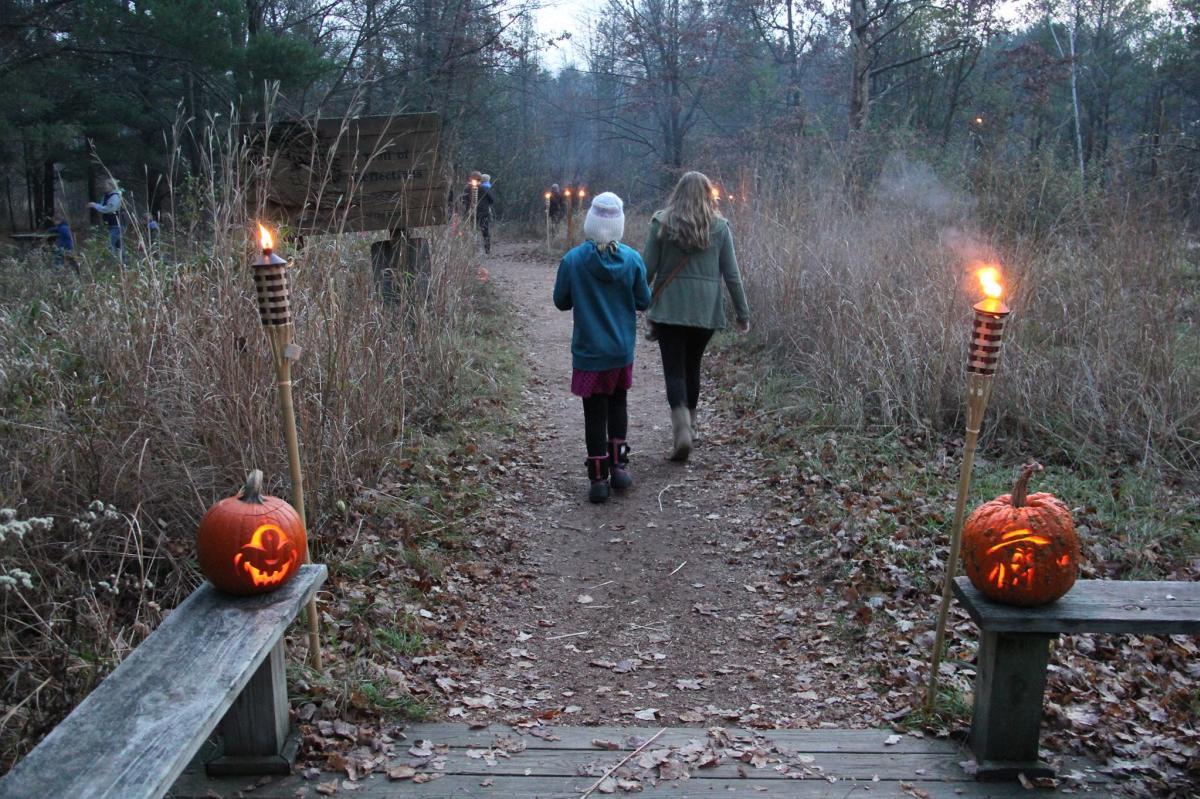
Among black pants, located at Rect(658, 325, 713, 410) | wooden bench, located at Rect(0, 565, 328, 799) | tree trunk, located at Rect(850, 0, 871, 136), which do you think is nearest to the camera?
wooden bench, located at Rect(0, 565, 328, 799)

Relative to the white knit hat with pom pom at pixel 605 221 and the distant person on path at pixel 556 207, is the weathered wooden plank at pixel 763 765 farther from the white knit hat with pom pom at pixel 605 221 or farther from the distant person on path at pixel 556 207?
the distant person on path at pixel 556 207

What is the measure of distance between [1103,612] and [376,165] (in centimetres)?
600

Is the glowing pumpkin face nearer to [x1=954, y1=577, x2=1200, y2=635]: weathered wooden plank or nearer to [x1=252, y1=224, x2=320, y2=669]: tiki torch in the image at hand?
[x1=252, y1=224, x2=320, y2=669]: tiki torch

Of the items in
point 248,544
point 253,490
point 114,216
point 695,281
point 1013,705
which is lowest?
point 1013,705

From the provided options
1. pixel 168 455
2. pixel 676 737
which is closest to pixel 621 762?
pixel 676 737

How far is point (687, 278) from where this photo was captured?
255 inches

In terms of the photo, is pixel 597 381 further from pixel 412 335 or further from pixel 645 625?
pixel 412 335

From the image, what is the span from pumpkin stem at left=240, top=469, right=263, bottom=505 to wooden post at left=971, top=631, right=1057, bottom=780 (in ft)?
8.03

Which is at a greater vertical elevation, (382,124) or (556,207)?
(382,124)

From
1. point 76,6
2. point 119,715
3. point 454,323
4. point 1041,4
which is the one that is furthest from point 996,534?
point 1041,4

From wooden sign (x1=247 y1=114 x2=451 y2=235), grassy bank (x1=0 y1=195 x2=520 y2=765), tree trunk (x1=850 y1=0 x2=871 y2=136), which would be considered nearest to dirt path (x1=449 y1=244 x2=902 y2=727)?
grassy bank (x1=0 y1=195 x2=520 y2=765)

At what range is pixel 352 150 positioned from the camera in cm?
702

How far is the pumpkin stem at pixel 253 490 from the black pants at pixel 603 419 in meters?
3.08

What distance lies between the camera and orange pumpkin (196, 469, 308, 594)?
3008 millimetres
